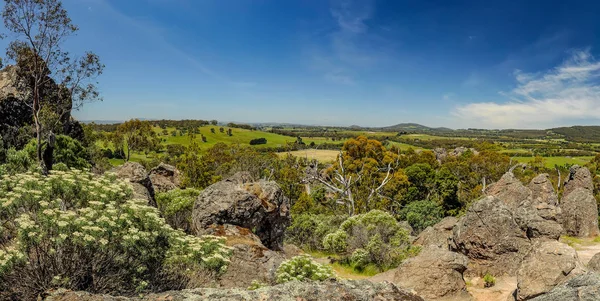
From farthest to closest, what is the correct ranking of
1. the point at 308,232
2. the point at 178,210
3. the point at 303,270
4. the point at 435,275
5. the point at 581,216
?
the point at 308,232, the point at 581,216, the point at 178,210, the point at 435,275, the point at 303,270

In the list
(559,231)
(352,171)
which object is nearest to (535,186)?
(559,231)

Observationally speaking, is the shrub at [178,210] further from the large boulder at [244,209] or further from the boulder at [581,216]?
the boulder at [581,216]

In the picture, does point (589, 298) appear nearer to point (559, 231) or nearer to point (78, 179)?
point (78, 179)

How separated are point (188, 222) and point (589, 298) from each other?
19614mm

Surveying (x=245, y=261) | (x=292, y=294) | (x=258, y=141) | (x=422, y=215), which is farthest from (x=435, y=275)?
(x=258, y=141)

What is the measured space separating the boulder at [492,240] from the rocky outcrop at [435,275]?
3.13 metres

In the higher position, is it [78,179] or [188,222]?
[78,179]

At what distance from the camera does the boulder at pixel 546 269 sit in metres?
9.25

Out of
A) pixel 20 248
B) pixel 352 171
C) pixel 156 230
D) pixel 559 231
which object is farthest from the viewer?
pixel 352 171

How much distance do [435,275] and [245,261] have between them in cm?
694

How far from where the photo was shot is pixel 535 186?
3103 centimetres

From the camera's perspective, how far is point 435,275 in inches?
460

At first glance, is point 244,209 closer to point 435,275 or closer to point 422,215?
point 435,275

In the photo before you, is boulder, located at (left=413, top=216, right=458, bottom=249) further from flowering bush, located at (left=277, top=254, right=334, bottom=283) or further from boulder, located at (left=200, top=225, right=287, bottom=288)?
flowering bush, located at (left=277, top=254, right=334, bottom=283)
